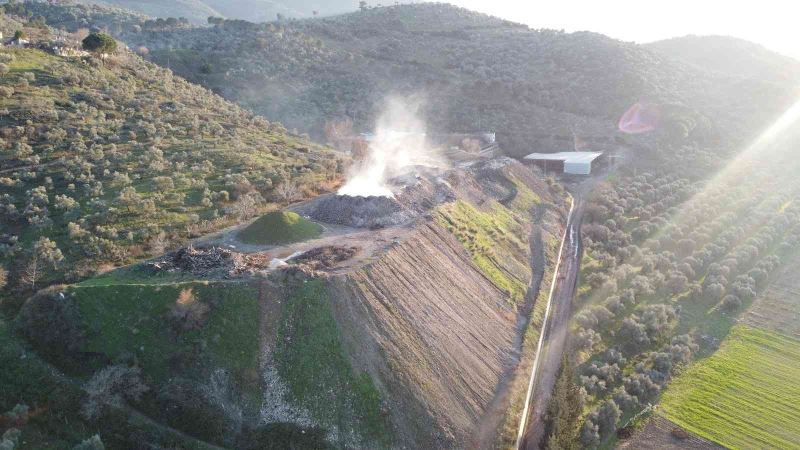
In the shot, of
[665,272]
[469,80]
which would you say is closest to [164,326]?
[665,272]

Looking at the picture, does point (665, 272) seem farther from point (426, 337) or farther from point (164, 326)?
point (164, 326)

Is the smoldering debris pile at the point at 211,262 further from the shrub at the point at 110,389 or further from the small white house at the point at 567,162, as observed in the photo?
the small white house at the point at 567,162

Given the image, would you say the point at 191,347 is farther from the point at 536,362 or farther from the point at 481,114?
the point at 481,114

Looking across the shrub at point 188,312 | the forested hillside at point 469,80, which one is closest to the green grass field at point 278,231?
the shrub at point 188,312

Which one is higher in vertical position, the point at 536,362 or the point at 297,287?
the point at 297,287

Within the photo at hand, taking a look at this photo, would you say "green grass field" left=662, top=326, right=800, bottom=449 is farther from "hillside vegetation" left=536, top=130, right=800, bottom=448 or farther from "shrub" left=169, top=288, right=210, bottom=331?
"shrub" left=169, top=288, right=210, bottom=331

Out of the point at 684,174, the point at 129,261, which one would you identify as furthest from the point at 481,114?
the point at 129,261

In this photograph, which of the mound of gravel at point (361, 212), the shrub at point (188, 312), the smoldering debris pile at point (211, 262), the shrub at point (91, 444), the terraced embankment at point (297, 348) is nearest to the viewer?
the shrub at point (91, 444)
